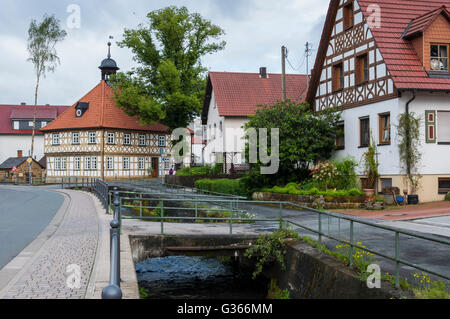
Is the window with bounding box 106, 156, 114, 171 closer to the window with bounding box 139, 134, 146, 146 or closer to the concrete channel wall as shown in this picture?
the window with bounding box 139, 134, 146, 146

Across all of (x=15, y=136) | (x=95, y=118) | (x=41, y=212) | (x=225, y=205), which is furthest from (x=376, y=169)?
(x=15, y=136)

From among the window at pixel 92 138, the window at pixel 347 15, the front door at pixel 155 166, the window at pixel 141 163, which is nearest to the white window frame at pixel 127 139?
the window at pixel 141 163

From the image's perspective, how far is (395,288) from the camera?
6.65 meters

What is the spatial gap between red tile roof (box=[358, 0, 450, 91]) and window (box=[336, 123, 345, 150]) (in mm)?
4638

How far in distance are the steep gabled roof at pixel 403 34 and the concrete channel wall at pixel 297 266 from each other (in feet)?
35.8

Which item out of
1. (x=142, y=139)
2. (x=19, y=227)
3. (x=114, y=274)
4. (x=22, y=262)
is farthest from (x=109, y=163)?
(x=114, y=274)

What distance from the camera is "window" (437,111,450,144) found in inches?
793

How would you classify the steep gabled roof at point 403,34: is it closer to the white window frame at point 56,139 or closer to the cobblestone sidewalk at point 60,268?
the cobblestone sidewalk at point 60,268

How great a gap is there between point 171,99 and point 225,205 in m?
26.8

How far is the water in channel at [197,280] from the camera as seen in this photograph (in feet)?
37.1

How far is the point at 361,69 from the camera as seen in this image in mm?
22531

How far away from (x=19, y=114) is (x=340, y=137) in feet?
225

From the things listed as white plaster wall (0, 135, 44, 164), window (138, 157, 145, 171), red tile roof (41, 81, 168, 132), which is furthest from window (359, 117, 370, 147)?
white plaster wall (0, 135, 44, 164)
